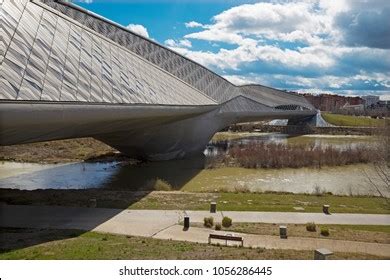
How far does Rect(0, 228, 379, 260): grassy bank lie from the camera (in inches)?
443

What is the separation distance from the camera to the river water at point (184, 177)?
26281 mm

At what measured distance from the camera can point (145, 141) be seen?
34625 mm

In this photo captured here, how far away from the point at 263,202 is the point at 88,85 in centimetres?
887

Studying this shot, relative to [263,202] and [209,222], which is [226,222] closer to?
[209,222]

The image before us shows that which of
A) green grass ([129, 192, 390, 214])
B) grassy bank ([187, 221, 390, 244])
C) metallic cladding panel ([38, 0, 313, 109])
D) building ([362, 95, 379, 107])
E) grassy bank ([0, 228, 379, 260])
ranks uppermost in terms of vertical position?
building ([362, 95, 379, 107])

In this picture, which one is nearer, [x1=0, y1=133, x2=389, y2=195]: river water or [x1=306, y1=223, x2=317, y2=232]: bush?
[x1=306, y1=223, x2=317, y2=232]: bush

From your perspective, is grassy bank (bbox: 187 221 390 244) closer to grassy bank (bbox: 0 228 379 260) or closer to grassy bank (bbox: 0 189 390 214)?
grassy bank (bbox: 0 228 379 260)

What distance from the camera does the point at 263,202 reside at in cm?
2000

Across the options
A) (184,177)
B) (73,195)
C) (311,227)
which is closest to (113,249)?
(311,227)

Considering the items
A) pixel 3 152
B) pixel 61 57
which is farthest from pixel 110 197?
pixel 3 152

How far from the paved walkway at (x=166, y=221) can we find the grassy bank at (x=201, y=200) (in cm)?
95

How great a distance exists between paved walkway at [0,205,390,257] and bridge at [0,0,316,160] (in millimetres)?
2900

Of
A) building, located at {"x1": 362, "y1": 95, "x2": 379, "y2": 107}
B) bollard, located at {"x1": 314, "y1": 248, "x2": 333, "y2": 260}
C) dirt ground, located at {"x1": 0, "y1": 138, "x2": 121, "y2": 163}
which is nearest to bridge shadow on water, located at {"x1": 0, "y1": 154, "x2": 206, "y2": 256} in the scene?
dirt ground, located at {"x1": 0, "y1": 138, "x2": 121, "y2": 163}

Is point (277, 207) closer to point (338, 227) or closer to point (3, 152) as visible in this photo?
point (338, 227)
